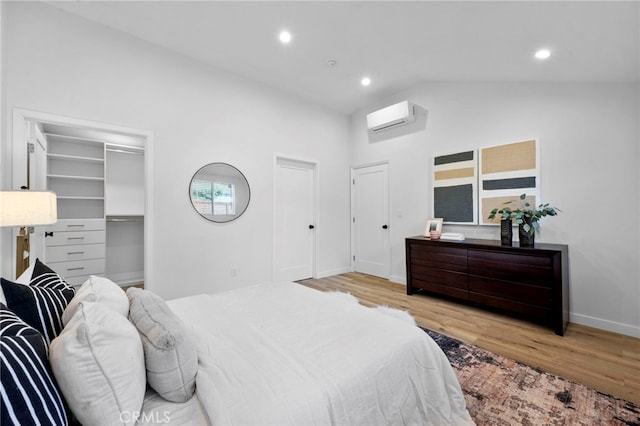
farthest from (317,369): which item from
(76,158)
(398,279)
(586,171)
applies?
(76,158)

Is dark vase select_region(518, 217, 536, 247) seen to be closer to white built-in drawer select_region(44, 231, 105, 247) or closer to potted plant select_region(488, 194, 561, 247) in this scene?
potted plant select_region(488, 194, 561, 247)

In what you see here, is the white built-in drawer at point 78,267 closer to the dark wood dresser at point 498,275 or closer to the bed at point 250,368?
the bed at point 250,368

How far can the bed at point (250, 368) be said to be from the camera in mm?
773

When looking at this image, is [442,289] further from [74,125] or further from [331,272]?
[74,125]

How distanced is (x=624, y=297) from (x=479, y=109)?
2.48m

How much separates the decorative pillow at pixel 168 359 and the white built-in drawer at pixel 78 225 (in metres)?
3.61

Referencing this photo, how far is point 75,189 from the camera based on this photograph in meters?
3.92

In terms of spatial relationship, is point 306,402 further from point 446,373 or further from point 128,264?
point 128,264

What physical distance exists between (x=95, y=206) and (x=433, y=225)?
16.4 ft

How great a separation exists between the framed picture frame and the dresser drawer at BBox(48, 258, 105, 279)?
457 centimetres

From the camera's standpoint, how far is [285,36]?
280cm

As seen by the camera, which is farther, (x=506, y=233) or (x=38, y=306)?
(x=506, y=233)

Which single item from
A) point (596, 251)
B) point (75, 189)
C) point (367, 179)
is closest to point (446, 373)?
point (596, 251)

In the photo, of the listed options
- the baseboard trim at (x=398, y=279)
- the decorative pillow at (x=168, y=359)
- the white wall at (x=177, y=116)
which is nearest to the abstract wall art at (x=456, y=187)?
the baseboard trim at (x=398, y=279)
